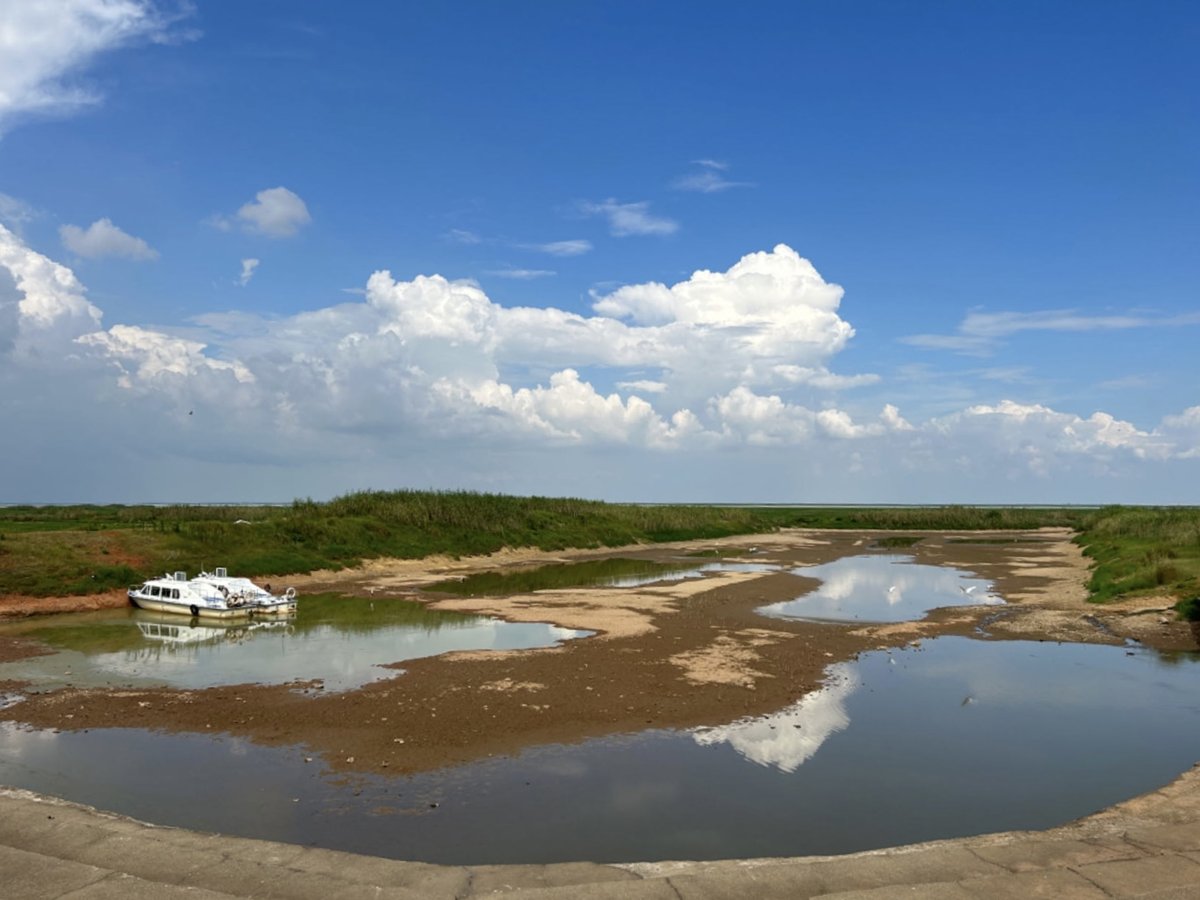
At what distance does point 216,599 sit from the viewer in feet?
118

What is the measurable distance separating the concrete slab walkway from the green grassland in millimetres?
27778

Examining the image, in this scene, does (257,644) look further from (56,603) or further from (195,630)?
(56,603)

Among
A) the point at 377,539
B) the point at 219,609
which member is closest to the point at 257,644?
the point at 219,609

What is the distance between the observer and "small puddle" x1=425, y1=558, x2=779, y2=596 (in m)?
48.5

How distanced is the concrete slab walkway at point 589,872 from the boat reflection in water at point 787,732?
5.36 m

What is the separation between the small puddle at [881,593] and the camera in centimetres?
3728

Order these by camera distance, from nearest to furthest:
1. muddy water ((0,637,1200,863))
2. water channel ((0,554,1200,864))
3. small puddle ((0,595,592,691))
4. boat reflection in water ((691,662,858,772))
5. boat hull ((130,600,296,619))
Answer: muddy water ((0,637,1200,863)) → water channel ((0,554,1200,864)) → boat reflection in water ((691,662,858,772)) → small puddle ((0,595,592,691)) → boat hull ((130,600,296,619))

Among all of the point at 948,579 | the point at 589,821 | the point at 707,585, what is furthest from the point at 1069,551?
the point at 589,821

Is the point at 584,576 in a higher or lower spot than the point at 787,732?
lower

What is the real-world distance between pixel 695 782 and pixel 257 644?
21.7 m

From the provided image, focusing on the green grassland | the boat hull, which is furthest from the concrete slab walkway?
the green grassland

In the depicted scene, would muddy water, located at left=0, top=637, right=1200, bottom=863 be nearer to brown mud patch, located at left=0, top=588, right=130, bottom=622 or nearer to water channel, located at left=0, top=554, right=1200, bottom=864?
water channel, located at left=0, top=554, right=1200, bottom=864

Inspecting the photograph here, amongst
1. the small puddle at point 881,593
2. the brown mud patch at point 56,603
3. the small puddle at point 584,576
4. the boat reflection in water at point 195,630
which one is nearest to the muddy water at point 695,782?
the boat reflection in water at point 195,630

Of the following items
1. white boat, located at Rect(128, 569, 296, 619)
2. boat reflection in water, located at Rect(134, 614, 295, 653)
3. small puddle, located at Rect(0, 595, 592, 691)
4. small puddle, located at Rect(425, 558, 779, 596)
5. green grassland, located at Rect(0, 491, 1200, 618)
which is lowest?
small puddle, located at Rect(425, 558, 779, 596)
